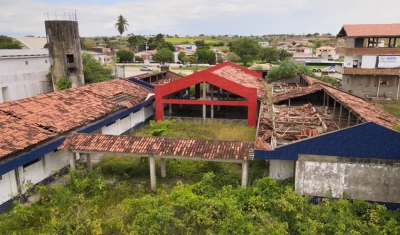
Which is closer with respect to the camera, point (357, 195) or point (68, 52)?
point (357, 195)

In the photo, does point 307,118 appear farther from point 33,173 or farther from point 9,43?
point 9,43

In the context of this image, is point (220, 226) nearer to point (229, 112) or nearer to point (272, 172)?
point (272, 172)

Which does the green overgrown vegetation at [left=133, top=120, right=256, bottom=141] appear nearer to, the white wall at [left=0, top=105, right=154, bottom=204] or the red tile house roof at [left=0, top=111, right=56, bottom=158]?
the white wall at [left=0, top=105, right=154, bottom=204]

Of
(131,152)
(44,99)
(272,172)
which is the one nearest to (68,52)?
(44,99)

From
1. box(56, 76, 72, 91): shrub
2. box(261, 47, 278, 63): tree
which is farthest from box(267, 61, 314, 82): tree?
box(261, 47, 278, 63): tree

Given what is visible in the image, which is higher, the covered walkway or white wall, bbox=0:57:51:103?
white wall, bbox=0:57:51:103

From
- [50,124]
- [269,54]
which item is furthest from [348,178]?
[269,54]
